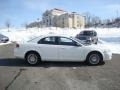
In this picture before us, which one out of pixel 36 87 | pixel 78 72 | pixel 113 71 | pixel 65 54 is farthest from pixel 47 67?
pixel 36 87

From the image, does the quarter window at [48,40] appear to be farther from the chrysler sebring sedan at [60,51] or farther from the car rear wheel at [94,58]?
the car rear wheel at [94,58]

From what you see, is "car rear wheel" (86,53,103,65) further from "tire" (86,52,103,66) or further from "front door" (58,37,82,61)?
"front door" (58,37,82,61)

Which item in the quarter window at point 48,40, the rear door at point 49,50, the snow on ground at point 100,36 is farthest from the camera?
the snow on ground at point 100,36

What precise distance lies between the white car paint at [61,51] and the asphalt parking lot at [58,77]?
40 centimetres

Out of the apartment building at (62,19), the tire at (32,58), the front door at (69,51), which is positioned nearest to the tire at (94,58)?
the front door at (69,51)

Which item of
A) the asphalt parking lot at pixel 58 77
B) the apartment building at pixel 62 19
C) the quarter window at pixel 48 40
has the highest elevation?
the apartment building at pixel 62 19

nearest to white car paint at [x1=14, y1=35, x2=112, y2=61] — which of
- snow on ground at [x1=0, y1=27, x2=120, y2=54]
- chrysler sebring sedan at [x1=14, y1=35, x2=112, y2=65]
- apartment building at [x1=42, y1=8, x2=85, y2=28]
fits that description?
chrysler sebring sedan at [x1=14, y1=35, x2=112, y2=65]

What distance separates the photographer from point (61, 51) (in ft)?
40.1

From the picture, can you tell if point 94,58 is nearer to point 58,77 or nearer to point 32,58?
point 32,58

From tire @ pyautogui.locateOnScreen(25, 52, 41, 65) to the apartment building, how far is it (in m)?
144

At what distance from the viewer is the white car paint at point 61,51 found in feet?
39.9

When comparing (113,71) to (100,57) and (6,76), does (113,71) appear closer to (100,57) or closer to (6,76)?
(100,57)

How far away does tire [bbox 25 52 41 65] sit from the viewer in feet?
40.4

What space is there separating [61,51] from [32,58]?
4.71 feet
